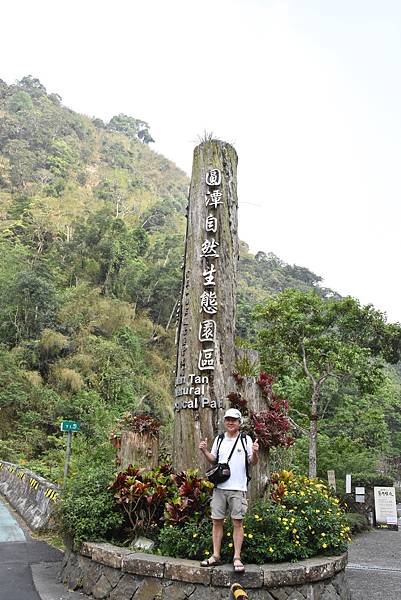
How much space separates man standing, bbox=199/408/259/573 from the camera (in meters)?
4.29

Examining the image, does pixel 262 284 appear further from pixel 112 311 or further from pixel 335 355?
pixel 335 355

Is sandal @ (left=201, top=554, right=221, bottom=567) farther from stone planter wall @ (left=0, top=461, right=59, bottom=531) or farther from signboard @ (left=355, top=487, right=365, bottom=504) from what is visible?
signboard @ (left=355, top=487, right=365, bottom=504)

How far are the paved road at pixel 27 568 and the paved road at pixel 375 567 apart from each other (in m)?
3.06

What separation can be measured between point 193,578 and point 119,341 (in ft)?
65.7

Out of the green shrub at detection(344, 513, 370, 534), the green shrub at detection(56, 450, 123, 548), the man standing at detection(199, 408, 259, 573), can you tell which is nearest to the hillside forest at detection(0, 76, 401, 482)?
the green shrub at detection(344, 513, 370, 534)

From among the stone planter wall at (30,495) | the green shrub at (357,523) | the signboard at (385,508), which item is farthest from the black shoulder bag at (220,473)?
the signboard at (385,508)

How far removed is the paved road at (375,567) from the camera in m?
5.63

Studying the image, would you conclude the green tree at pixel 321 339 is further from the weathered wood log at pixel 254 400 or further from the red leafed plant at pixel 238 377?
the red leafed plant at pixel 238 377

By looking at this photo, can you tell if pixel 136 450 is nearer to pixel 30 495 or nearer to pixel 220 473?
pixel 220 473

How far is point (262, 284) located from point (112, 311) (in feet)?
107

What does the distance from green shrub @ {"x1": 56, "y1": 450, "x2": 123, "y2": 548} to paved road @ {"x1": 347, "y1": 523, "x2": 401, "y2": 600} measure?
8.63 ft

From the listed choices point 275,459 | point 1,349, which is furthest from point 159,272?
A: point 275,459

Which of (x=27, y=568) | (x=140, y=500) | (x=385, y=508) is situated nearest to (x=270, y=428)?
(x=140, y=500)

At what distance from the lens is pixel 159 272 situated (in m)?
29.1
